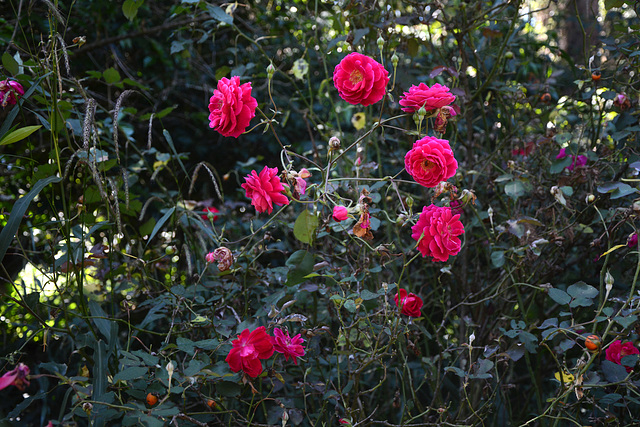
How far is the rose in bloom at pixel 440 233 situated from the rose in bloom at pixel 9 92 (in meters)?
0.84

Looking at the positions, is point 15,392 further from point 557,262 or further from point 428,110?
point 557,262

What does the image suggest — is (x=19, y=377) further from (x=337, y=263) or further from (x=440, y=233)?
(x=337, y=263)

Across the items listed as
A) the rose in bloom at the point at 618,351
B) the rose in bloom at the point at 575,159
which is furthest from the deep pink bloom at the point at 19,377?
the rose in bloom at the point at 575,159

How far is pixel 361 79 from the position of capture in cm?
90

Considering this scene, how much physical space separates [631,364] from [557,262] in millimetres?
407

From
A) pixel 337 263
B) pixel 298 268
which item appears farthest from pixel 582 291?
pixel 337 263

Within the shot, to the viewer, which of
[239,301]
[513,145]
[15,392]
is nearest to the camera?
[239,301]

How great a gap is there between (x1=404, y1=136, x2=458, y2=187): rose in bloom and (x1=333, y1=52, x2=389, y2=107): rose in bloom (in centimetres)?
12

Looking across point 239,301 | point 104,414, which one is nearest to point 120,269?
point 239,301

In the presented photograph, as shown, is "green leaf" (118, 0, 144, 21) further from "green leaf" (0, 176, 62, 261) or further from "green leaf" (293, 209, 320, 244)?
"green leaf" (293, 209, 320, 244)

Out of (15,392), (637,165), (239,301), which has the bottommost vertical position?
(15,392)

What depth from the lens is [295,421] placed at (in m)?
0.99

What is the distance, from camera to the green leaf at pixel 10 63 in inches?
40.1

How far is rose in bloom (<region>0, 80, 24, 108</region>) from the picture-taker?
0.96 metres
